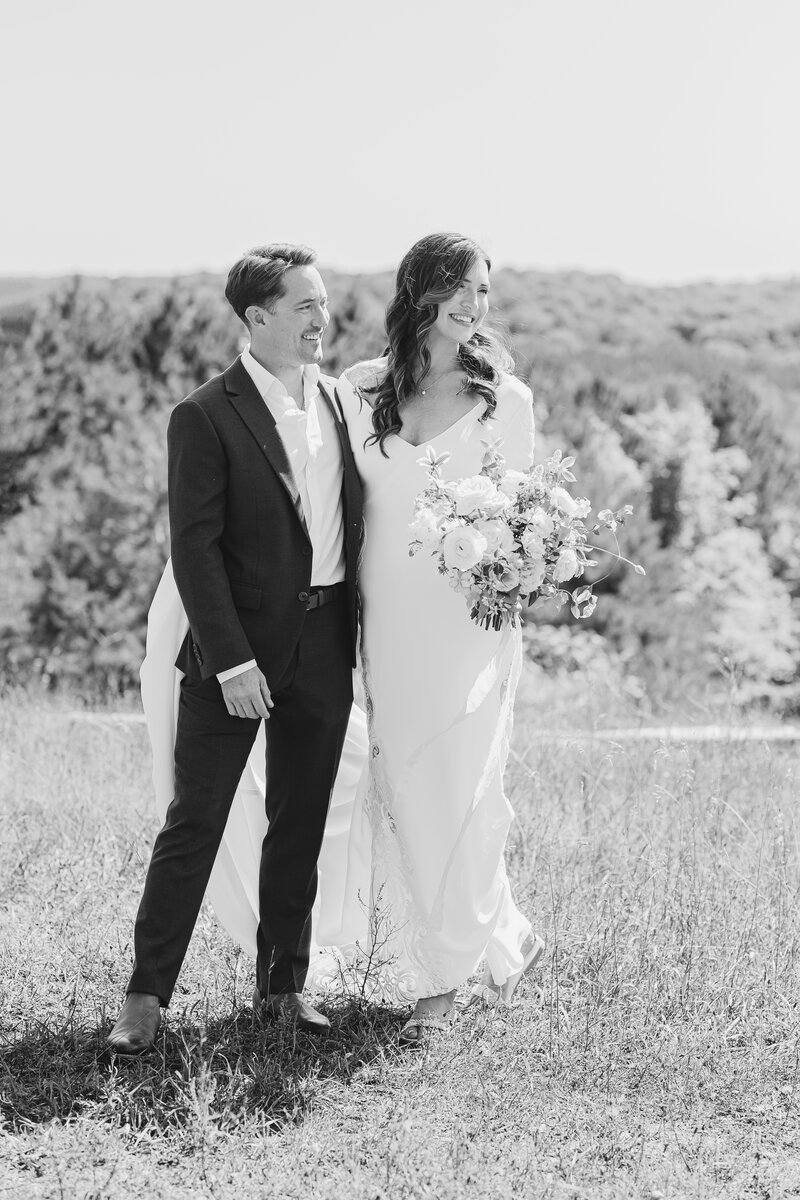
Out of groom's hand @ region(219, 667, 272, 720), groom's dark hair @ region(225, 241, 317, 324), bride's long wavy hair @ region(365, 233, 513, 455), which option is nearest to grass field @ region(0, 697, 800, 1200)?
groom's hand @ region(219, 667, 272, 720)

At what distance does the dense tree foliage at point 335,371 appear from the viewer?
35.7 feet

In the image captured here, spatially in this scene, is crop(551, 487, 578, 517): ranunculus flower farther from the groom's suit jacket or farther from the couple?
the groom's suit jacket

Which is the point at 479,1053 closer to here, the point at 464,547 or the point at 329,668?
the point at 329,668

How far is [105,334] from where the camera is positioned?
541 inches

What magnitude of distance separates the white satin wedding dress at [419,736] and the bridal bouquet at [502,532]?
19cm

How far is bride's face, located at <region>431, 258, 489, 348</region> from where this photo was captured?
356 cm

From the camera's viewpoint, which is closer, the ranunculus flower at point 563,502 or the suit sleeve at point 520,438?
the ranunculus flower at point 563,502

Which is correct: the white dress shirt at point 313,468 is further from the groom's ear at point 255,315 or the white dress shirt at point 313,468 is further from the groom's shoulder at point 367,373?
the groom's shoulder at point 367,373

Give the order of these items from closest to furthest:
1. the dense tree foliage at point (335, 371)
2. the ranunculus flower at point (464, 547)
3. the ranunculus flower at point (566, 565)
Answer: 1. the ranunculus flower at point (464, 547)
2. the ranunculus flower at point (566, 565)
3. the dense tree foliage at point (335, 371)

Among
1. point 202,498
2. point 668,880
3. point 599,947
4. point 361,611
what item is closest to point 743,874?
point 668,880

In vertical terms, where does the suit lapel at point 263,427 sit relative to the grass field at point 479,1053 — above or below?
above

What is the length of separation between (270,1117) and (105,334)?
11.9 m

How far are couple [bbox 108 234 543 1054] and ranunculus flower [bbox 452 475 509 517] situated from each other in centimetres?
26

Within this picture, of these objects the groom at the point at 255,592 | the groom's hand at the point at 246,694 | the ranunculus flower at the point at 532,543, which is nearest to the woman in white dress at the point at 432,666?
the groom at the point at 255,592
